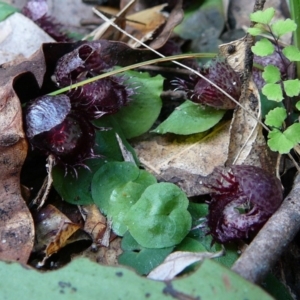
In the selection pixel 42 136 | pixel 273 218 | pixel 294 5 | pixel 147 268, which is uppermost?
pixel 294 5

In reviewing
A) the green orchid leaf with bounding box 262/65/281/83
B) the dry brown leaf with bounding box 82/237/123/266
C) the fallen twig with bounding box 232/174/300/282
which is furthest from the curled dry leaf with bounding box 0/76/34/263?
the green orchid leaf with bounding box 262/65/281/83

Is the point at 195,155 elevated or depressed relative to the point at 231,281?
depressed

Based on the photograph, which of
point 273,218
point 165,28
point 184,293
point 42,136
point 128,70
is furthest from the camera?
point 165,28

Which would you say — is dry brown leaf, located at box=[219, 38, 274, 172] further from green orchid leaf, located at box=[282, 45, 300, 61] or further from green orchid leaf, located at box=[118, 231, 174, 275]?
green orchid leaf, located at box=[118, 231, 174, 275]

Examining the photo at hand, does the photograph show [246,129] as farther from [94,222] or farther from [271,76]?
[94,222]

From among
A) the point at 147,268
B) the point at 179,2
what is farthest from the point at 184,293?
the point at 179,2

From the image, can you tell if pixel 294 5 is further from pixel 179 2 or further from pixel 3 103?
pixel 3 103
